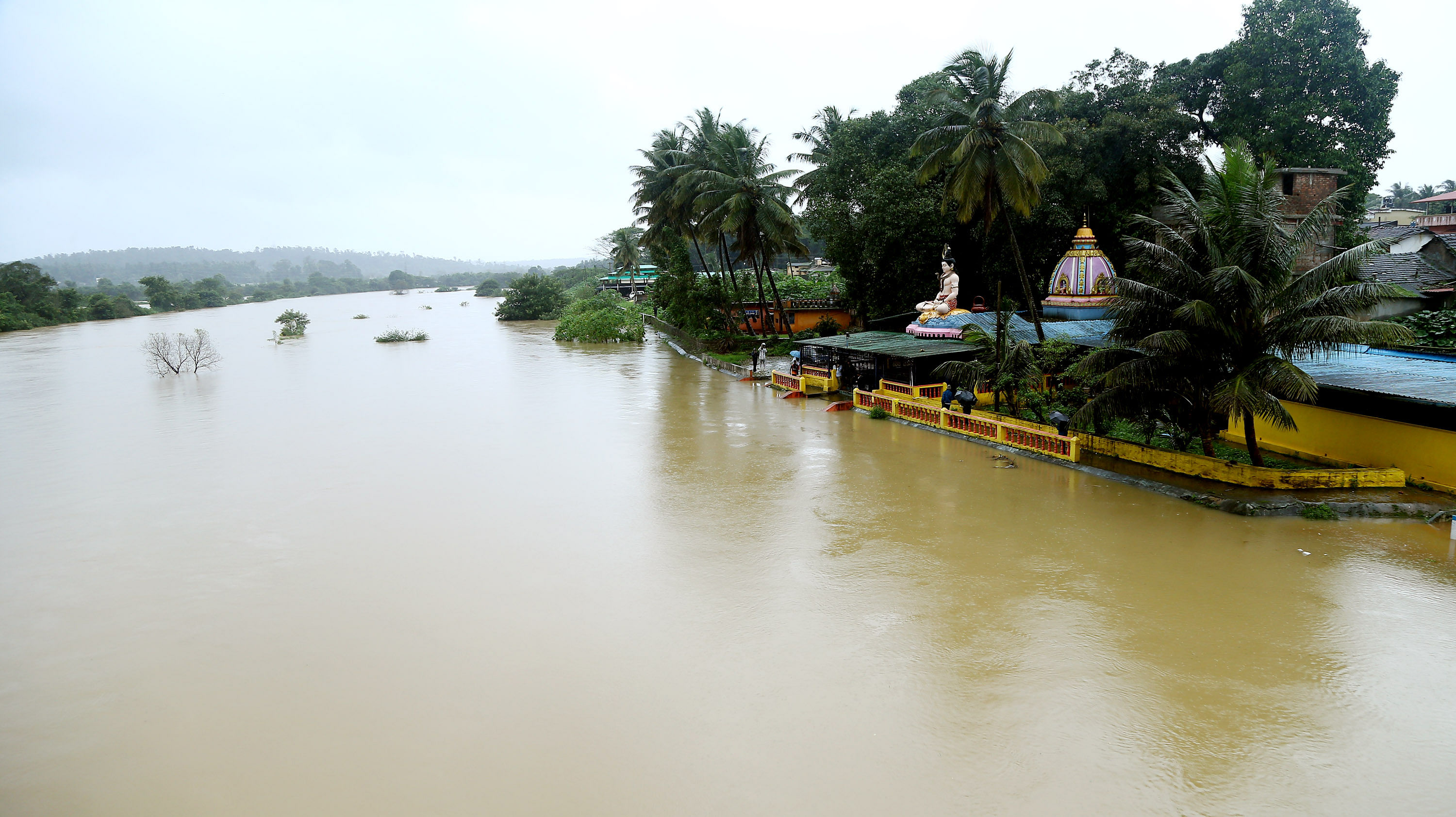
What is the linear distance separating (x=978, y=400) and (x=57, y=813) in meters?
18.4

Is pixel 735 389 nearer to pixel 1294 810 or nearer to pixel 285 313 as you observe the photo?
pixel 1294 810

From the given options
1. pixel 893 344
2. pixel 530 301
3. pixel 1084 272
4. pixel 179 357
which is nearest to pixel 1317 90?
pixel 1084 272

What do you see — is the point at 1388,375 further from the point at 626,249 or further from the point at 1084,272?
the point at 626,249

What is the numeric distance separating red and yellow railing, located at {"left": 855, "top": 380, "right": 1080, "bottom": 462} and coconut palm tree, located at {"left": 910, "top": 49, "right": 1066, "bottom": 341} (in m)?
2.95

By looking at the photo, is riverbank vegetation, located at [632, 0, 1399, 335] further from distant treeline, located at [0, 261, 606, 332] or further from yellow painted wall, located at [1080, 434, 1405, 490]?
distant treeline, located at [0, 261, 606, 332]

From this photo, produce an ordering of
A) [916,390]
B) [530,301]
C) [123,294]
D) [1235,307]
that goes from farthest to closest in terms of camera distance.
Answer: [123,294] → [530,301] → [916,390] → [1235,307]

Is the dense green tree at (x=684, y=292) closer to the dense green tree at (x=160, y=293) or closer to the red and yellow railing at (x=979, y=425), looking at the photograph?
the red and yellow railing at (x=979, y=425)

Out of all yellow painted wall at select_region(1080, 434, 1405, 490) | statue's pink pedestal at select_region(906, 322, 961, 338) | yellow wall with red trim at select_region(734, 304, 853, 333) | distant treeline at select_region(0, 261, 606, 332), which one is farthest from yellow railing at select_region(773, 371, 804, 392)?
distant treeline at select_region(0, 261, 606, 332)

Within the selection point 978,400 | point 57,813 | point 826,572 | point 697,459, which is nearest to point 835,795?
point 826,572

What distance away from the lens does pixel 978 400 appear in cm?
2011

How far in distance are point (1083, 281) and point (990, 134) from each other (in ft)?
18.5

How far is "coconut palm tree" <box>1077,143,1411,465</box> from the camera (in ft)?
36.4

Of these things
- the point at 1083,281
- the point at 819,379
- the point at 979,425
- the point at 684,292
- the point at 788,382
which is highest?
the point at 684,292

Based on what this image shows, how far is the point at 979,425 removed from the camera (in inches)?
659
